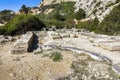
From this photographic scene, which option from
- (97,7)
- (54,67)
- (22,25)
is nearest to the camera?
(54,67)

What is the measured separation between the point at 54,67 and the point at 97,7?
4448 cm

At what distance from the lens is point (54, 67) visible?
12625 mm

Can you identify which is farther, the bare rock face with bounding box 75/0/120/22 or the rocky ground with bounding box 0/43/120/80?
the bare rock face with bounding box 75/0/120/22

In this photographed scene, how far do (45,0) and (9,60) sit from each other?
11960 centimetres

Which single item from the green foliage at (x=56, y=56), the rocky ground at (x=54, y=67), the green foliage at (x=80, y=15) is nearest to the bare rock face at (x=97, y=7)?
the green foliage at (x=80, y=15)

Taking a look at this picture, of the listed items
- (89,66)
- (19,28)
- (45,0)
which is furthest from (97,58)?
(45,0)

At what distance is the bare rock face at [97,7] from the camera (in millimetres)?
49219

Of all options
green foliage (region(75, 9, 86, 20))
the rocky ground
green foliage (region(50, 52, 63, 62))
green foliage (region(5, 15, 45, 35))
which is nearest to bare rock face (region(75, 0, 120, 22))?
green foliage (region(75, 9, 86, 20))

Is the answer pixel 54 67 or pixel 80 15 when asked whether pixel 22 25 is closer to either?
pixel 54 67

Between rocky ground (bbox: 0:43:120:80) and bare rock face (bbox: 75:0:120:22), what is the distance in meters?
33.1

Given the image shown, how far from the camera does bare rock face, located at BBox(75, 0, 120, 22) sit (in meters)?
49.2

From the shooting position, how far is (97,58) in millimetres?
13992

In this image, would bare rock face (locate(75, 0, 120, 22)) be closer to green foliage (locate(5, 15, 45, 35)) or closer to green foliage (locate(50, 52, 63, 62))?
green foliage (locate(5, 15, 45, 35))

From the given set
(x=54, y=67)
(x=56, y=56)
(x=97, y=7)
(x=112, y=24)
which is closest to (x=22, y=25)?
(x=112, y=24)
